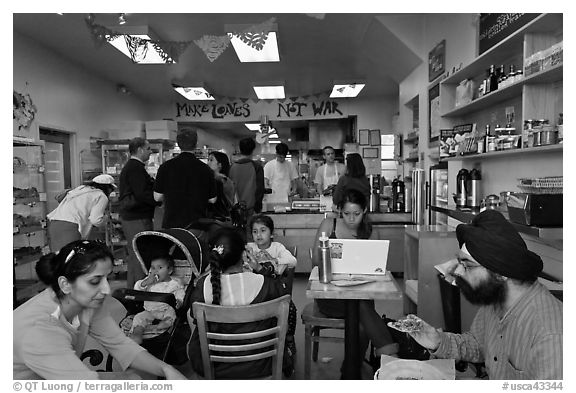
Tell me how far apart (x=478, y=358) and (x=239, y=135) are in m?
15.2

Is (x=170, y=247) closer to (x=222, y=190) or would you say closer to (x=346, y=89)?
(x=222, y=190)

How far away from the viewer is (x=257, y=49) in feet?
17.1

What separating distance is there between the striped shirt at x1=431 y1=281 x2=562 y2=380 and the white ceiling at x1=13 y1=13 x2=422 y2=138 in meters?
3.13

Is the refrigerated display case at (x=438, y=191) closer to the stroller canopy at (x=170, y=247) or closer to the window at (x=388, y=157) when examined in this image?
the stroller canopy at (x=170, y=247)

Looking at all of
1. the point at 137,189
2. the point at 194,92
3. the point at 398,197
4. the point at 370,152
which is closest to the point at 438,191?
the point at 398,197

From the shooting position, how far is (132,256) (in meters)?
4.58

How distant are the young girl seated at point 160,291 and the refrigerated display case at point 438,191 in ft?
→ 9.77

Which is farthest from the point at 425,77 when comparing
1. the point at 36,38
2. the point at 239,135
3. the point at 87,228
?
the point at 239,135

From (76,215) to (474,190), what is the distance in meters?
3.72

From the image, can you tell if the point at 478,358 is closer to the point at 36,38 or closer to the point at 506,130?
the point at 506,130

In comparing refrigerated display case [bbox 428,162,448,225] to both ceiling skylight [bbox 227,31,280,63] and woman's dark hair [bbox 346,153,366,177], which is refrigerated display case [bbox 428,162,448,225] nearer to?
woman's dark hair [bbox 346,153,366,177]

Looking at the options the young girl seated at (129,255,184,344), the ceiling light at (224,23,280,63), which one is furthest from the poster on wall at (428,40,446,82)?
the young girl seated at (129,255,184,344)

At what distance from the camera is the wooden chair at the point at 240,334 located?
1945mm

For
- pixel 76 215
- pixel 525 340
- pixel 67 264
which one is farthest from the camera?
pixel 76 215
